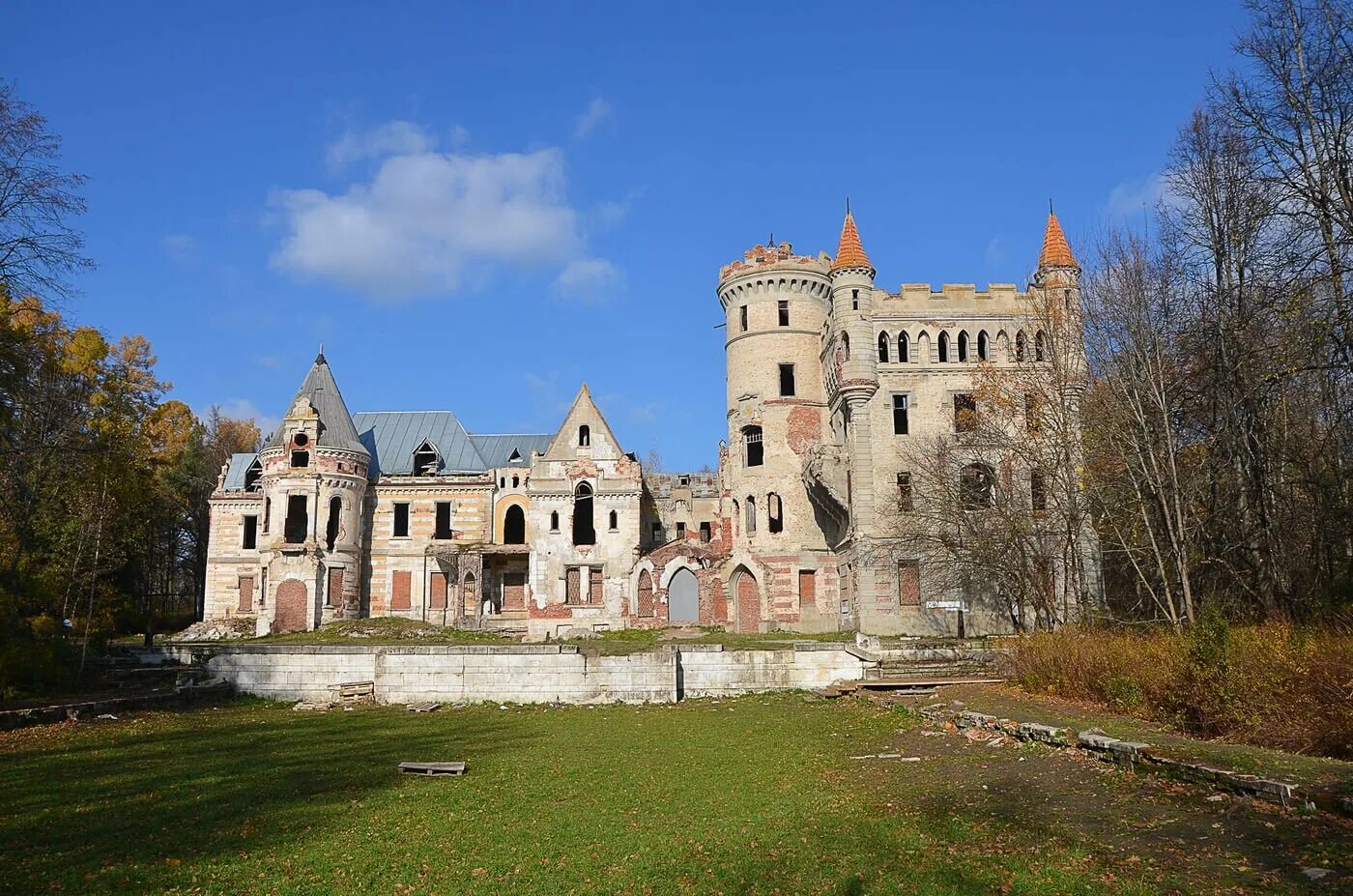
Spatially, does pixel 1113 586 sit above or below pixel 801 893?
above

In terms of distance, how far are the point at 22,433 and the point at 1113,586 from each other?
3912 cm

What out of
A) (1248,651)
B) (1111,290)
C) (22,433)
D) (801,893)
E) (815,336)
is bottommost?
(801,893)

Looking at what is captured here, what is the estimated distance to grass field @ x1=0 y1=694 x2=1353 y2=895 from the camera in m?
10.3

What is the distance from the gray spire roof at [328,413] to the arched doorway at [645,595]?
1732cm

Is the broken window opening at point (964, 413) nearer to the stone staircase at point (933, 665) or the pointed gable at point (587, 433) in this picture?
the stone staircase at point (933, 665)

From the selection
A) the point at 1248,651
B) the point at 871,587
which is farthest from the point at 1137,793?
the point at 871,587

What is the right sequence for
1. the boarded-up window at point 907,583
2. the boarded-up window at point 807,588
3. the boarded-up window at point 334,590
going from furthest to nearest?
the boarded-up window at point 334,590, the boarded-up window at point 807,588, the boarded-up window at point 907,583

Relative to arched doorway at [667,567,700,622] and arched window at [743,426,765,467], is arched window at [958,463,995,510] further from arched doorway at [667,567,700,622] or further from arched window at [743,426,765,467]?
arched doorway at [667,567,700,622]

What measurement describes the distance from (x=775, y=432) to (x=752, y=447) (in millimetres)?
1569

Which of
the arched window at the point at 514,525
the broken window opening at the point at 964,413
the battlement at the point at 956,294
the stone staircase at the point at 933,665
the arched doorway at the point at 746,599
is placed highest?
the battlement at the point at 956,294

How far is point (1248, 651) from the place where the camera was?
16.9m

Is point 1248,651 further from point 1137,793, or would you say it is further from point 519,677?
point 519,677

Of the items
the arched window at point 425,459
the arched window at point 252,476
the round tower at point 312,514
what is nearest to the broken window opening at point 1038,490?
the arched window at point 425,459

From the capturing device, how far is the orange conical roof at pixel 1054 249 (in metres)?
41.7
